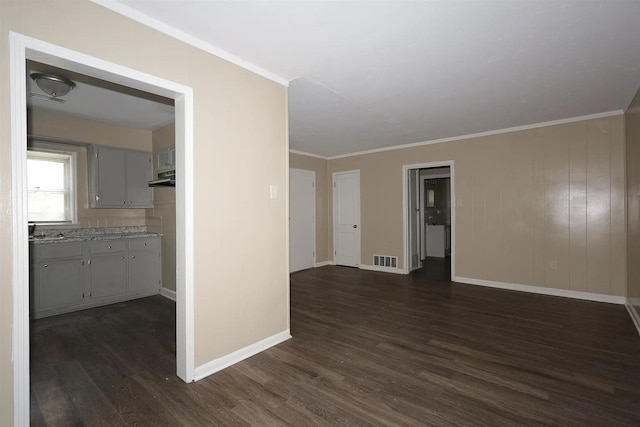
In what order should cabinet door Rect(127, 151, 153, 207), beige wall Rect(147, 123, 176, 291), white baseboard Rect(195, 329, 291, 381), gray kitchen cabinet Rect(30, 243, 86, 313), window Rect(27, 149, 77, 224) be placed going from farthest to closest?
cabinet door Rect(127, 151, 153, 207), beige wall Rect(147, 123, 176, 291), window Rect(27, 149, 77, 224), gray kitchen cabinet Rect(30, 243, 86, 313), white baseboard Rect(195, 329, 291, 381)

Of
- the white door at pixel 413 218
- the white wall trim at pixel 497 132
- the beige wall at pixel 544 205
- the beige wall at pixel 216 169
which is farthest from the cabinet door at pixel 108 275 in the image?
the beige wall at pixel 544 205

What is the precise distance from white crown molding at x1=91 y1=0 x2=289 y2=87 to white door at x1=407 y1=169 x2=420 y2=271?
4.11 meters

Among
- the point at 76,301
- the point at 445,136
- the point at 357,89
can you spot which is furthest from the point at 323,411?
the point at 445,136

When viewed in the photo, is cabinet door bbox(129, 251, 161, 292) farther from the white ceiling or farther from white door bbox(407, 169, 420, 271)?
white door bbox(407, 169, 420, 271)

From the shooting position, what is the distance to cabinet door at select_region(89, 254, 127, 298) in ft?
13.5

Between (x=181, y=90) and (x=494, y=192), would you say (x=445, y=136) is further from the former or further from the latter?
(x=181, y=90)

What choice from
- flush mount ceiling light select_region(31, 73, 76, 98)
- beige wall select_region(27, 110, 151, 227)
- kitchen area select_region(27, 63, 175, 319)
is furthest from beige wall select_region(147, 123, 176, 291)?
flush mount ceiling light select_region(31, 73, 76, 98)

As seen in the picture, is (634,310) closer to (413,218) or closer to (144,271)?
(413,218)

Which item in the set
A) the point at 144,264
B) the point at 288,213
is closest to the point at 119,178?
the point at 144,264

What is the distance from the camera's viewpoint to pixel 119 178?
4.66 m

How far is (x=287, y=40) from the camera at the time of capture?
234cm

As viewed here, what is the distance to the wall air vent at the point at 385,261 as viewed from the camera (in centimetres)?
633

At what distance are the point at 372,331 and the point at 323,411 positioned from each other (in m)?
1.43

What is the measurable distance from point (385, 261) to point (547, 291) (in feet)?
9.04
